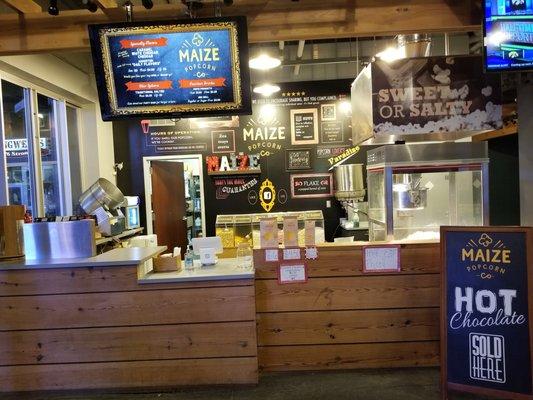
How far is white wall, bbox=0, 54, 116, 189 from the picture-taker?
14.4ft

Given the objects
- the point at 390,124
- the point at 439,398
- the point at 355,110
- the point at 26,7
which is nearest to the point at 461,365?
the point at 439,398

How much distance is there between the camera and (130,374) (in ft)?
9.79

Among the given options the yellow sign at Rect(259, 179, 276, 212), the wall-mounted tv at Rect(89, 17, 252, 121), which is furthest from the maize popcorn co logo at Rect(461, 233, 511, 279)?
the yellow sign at Rect(259, 179, 276, 212)

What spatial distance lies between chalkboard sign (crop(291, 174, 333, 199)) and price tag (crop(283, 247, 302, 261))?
3572 millimetres

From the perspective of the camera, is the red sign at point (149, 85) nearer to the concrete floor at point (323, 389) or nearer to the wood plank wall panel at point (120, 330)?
the wood plank wall panel at point (120, 330)

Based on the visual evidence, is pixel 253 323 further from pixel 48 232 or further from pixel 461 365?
pixel 48 232

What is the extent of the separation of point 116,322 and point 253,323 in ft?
3.20

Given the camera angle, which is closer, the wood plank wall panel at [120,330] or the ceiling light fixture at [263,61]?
the wood plank wall panel at [120,330]

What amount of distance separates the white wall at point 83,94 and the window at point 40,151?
13 centimetres

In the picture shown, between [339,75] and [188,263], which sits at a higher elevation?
[339,75]

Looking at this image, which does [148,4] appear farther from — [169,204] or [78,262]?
[169,204]

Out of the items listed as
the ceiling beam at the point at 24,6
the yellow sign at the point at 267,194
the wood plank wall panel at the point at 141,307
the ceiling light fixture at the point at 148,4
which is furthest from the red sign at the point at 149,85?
the yellow sign at the point at 267,194

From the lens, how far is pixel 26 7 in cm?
307

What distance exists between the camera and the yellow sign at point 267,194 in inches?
261
